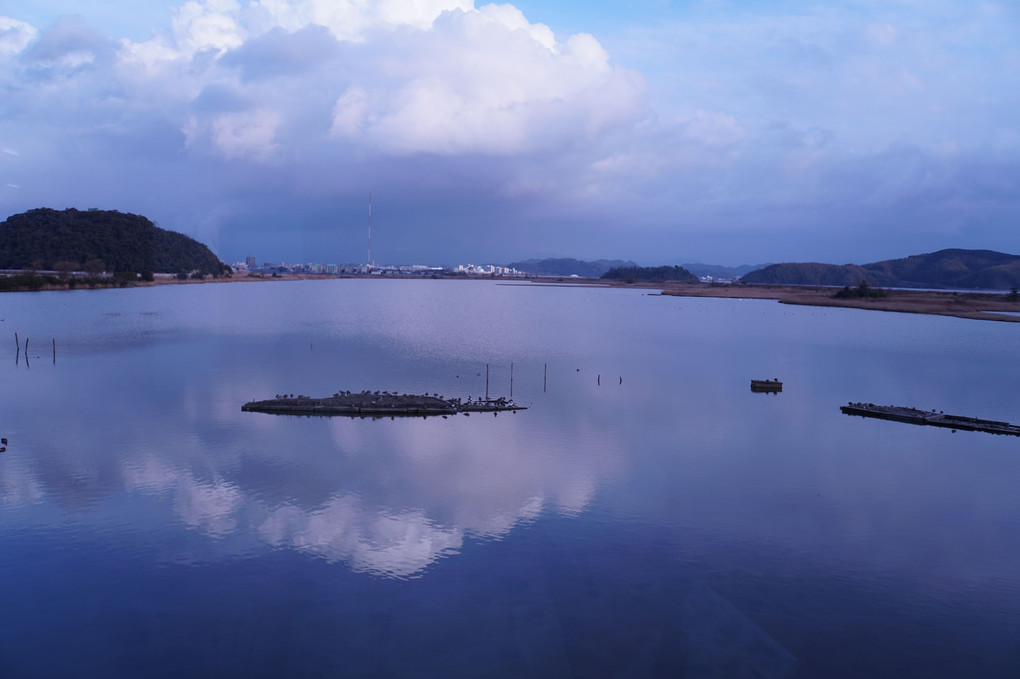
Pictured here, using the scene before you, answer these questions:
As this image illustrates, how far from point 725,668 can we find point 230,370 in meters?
23.9

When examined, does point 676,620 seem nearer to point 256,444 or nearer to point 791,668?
point 791,668

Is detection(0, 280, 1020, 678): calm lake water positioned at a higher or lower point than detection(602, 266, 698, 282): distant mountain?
lower

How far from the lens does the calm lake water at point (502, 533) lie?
803 centimetres

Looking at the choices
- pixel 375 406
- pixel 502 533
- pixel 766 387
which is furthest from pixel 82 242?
pixel 502 533

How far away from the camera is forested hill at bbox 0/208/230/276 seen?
4006 inches

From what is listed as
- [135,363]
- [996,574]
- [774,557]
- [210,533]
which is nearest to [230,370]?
[135,363]

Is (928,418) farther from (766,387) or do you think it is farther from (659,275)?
(659,275)

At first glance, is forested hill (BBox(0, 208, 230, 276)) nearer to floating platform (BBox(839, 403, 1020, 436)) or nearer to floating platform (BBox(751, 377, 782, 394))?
floating platform (BBox(751, 377, 782, 394))

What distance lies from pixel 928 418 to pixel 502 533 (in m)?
15.9

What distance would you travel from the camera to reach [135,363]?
28.1 m

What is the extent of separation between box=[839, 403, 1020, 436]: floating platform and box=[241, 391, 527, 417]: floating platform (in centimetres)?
1144

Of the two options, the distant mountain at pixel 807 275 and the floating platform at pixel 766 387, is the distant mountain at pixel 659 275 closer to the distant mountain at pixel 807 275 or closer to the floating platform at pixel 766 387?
the distant mountain at pixel 807 275

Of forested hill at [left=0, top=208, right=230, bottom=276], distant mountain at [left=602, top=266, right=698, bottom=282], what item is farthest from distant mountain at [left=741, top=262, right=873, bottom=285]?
forested hill at [left=0, top=208, right=230, bottom=276]

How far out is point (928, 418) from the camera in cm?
1997
